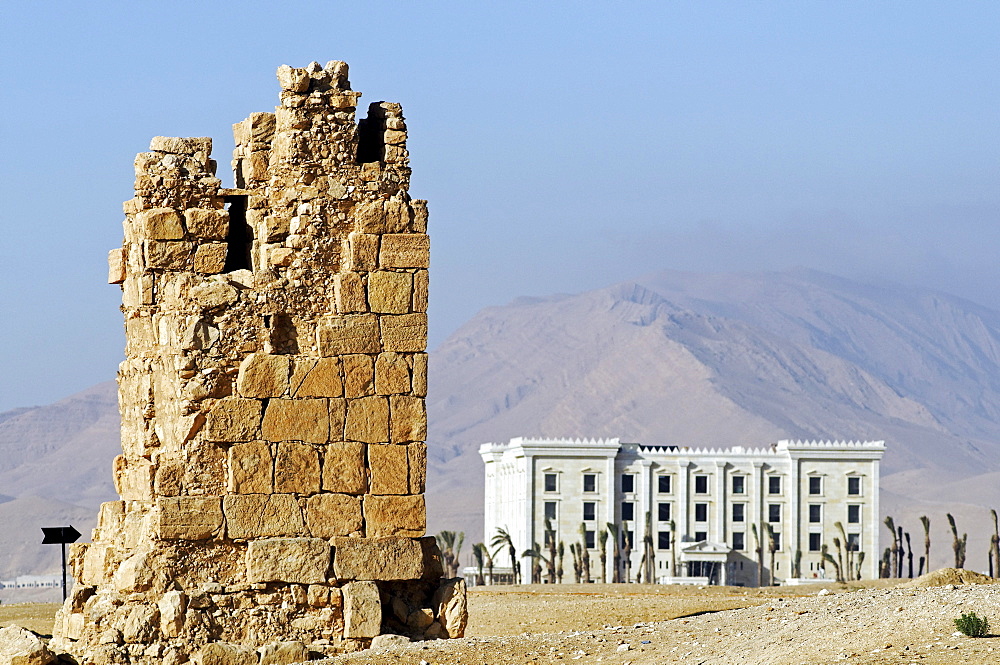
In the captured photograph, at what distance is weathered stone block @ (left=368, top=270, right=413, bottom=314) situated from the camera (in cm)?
1316

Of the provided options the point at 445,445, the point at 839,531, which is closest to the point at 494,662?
the point at 839,531

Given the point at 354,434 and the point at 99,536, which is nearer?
the point at 354,434

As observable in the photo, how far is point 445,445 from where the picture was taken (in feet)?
644

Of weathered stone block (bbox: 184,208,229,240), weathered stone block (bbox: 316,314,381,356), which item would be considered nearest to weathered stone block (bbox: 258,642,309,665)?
weathered stone block (bbox: 316,314,381,356)

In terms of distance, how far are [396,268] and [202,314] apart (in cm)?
161

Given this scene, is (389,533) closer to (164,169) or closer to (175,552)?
(175,552)

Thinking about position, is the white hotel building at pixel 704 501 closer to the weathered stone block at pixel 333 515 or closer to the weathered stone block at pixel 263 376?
the weathered stone block at pixel 333 515

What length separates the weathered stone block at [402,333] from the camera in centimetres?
1312

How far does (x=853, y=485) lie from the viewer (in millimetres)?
78625

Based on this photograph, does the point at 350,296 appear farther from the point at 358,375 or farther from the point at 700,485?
the point at 700,485

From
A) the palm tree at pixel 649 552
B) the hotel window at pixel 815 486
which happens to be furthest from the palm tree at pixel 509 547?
the hotel window at pixel 815 486

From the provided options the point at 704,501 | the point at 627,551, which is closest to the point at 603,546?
the point at 627,551

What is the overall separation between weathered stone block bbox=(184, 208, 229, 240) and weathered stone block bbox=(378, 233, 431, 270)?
1.36 metres

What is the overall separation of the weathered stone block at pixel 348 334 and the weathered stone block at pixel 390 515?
119 centimetres
